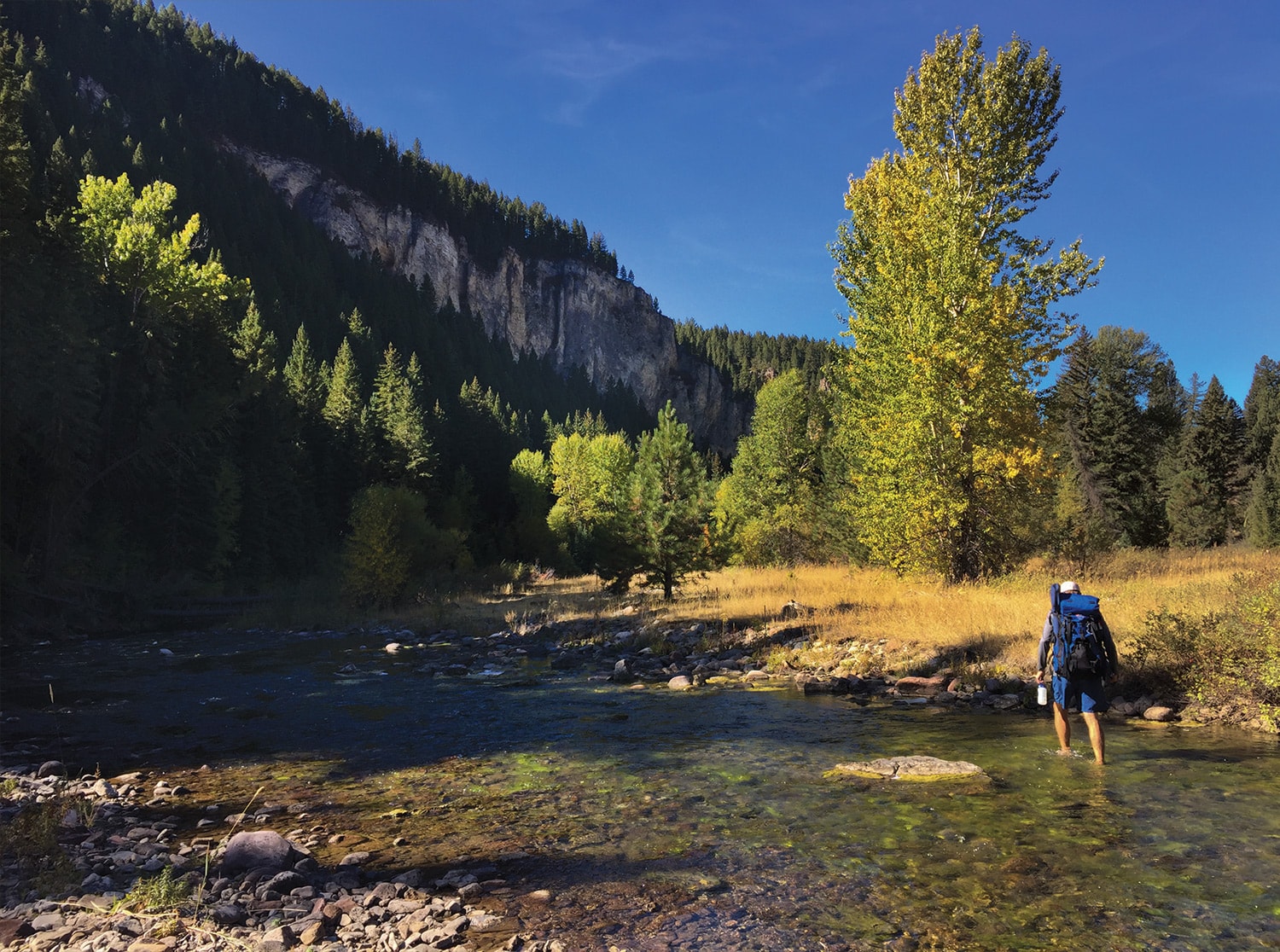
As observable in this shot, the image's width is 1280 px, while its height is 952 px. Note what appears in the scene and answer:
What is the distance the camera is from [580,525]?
60.2 metres

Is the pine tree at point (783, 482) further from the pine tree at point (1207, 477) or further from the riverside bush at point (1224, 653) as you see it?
the riverside bush at point (1224, 653)

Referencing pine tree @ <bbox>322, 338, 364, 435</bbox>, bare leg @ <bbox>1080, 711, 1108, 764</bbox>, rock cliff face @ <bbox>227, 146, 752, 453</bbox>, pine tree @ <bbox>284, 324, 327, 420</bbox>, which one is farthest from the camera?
rock cliff face @ <bbox>227, 146, 752, 453</bbox>

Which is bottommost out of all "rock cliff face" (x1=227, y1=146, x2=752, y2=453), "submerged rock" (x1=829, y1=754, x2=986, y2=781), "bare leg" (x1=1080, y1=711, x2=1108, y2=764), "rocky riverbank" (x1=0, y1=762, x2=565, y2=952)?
"submerged rock" (x1=829, y1=754, x2=986, y2=781)

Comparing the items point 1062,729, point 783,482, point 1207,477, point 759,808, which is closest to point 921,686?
point 1062,729

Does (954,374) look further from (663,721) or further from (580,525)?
(580,525)

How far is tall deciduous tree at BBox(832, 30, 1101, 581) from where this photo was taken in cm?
1927

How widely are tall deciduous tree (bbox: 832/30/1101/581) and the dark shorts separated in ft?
33.3

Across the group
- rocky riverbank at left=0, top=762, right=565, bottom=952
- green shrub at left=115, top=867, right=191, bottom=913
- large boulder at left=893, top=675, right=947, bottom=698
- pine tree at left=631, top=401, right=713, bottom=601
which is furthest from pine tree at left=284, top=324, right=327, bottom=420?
green shrub at left=115, top=867, right=191, bottom=913

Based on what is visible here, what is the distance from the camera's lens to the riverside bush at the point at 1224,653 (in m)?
10.2

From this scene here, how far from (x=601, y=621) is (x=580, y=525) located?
1292 inches

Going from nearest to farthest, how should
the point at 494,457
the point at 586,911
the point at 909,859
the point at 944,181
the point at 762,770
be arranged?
1. the point at 586,911
2. the point at 909,859
3. the point at 762,770
4. the point at 944,181
5. the point at 494,457

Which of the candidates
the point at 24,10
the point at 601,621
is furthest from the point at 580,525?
the point at 24,10

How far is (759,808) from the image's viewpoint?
7.48 meters

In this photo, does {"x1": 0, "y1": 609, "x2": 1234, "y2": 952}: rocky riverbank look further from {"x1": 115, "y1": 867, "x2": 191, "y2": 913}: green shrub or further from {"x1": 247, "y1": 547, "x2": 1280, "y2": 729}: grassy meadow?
{"x1": 247, "y1": 547, "x2": 1280, "y2": 729}: grassy meadow
